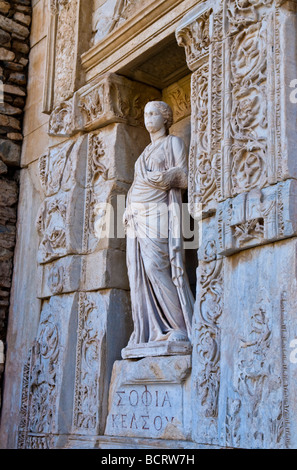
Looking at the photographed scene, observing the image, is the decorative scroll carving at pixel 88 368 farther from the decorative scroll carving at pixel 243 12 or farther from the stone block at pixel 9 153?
the decorative scroll carving at pixel 243 12

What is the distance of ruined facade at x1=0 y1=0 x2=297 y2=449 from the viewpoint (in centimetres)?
400

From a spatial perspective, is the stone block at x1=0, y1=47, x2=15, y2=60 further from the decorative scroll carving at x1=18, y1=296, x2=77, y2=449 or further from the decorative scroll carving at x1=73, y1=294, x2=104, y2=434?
the decorative scroll carving at x1=73, y1=294, x2=104, y2=434

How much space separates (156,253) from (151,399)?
44.4 inches

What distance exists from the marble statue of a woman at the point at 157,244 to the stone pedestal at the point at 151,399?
0.52 ft

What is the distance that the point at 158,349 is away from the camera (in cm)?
514

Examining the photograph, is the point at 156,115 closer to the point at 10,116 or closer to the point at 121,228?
the point at 121,228

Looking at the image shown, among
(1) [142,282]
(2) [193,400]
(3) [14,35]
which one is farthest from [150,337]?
(3) [14,35]

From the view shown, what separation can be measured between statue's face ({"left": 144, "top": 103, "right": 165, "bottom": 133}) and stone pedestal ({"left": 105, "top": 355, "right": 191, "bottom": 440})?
193cm

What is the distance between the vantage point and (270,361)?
12.6 feet

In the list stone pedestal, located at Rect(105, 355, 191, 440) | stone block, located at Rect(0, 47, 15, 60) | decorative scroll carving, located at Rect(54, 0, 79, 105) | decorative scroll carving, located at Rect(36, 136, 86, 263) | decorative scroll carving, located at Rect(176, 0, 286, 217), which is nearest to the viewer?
decorative scroll carving, located at Rect(176, 0, 286, 217)

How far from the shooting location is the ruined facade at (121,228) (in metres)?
4.00

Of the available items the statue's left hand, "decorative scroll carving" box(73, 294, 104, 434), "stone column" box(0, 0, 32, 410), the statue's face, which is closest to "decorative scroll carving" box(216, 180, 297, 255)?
the statue's left hand

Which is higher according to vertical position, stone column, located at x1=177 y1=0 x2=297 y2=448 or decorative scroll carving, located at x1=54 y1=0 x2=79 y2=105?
decorative scroll carving, located at x1=54 y1=0 x2=79 y2=105
